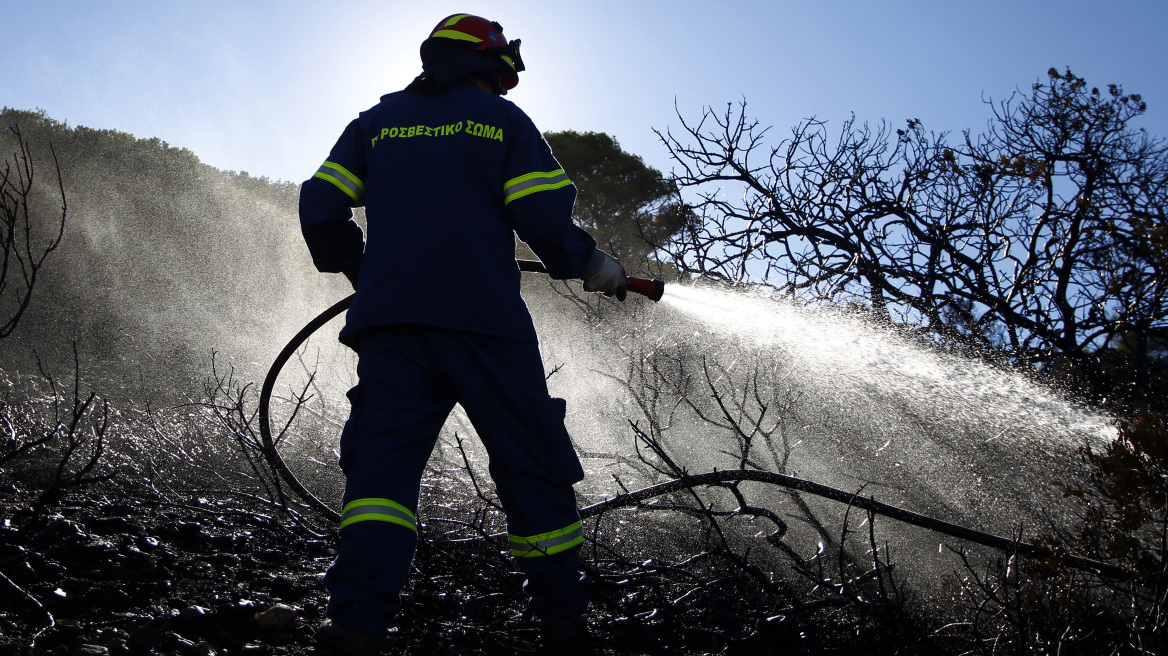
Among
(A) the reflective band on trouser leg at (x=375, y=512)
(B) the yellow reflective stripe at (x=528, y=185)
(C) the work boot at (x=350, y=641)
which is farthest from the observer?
(B) the yellow reflective stripe at (x=528, y=185)

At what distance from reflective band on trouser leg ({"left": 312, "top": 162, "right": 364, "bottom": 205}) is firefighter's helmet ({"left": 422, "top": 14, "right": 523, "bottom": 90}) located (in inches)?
18.4

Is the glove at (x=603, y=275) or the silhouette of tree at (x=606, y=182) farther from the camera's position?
the silhouette of tree at (x=606, y=182)

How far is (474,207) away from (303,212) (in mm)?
524

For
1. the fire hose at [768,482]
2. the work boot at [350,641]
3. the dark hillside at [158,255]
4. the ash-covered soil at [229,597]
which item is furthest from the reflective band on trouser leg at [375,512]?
the dark hillside at [158,255]

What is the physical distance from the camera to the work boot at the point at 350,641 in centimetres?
175

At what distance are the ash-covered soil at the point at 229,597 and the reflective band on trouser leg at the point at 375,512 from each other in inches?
16.4

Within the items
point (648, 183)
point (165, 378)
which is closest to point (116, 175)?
point (165, 378)

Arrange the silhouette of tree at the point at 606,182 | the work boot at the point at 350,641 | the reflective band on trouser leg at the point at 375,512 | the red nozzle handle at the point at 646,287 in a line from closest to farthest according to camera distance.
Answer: the work boot at the point at 350,641
the reflective band on trouser leg at the point at 375,512
the red nozzle handle at the point at 646,287
the silhouette of tree at the point at 606,182

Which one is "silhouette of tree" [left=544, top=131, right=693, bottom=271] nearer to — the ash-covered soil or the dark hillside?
the dark hillside

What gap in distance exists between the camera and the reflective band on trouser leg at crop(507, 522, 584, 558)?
2.01 m

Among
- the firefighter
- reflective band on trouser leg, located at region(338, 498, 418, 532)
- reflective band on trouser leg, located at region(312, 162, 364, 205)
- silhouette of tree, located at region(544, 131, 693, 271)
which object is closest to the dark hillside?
silhouette of tree, located at region(544, 131, 693, 271)

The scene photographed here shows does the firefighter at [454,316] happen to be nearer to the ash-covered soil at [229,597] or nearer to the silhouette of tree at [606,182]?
the ash-covered soil at [229,597]

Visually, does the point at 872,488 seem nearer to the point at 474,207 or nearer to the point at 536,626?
the point at 536,626

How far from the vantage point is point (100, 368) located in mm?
8414
